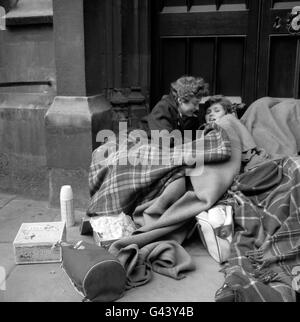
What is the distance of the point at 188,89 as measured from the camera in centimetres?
306

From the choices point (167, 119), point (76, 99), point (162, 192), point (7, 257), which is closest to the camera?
point (7, 257)

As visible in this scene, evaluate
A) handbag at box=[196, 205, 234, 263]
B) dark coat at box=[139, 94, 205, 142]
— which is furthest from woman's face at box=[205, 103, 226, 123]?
handbag at box=[196, 205, 234, 263]

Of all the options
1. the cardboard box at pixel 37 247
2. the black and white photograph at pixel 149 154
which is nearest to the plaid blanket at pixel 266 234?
the black and white photograph at pixel 149 154

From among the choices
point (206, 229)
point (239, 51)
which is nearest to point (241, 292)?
point (206, 229)

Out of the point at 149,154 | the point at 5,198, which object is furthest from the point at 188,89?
the point at 5,198

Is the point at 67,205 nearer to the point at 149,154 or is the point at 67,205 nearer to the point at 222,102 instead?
the point at 149,154

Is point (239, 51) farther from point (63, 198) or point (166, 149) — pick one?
point (63, 198)

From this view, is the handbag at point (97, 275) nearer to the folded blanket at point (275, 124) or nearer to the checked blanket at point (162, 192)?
the checked blanket at point (162, 192)

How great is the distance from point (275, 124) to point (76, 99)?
1.53m

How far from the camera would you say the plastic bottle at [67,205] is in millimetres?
2941

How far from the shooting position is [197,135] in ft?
10.3

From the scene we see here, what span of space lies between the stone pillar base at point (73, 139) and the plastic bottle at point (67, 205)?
413 mm

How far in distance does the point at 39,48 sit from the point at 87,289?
2323mm

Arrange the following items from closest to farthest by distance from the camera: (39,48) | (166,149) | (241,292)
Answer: (241,292) → (166,149) → (39,48)
